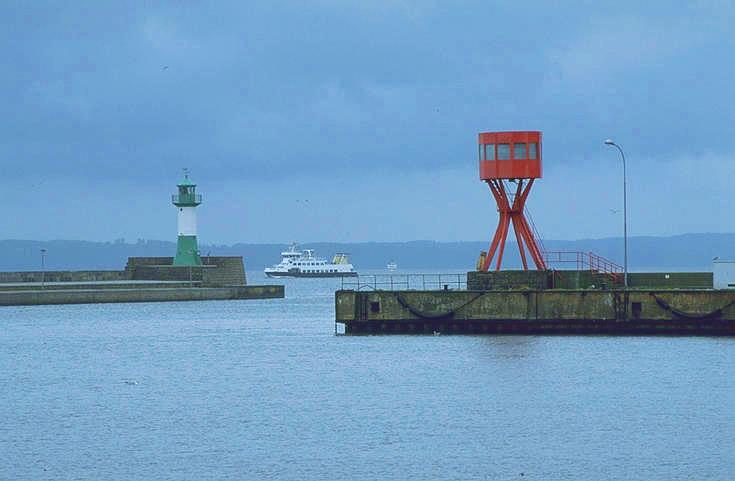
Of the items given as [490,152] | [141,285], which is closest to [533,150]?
[490,152]

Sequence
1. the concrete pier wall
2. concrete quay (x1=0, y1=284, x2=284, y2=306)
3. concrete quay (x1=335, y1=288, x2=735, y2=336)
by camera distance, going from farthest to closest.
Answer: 1. the concrete pier wall
2. concrete quay (x1=0, y1=284, x2=284, y2=306)
3. concrete quay (x1=335, y1=288, x2=735, y2=336)

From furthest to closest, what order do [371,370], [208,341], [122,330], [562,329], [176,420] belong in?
[122,330] → [208,341] → [562,329] → [371,370] → [176,420]

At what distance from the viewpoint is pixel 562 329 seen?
192ft

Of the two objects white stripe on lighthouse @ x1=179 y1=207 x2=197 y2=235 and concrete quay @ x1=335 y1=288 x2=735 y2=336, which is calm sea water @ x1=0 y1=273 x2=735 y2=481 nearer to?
concrete quay @ x1=335 y1=288 x2=735 y2=336

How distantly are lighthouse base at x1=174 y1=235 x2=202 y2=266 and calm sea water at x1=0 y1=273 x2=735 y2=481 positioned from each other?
49966 mm

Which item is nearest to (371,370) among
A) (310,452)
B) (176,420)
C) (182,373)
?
(182,373)

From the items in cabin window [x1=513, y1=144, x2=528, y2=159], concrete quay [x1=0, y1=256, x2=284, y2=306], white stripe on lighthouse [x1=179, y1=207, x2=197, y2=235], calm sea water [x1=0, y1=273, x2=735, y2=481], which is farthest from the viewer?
white stripe on lighthouse [x1=179, y1=207, x2=197, y2=235]

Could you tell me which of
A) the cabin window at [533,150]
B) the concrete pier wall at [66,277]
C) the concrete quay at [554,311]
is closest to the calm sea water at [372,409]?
the concrete quay at [554,311]

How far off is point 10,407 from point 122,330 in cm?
3689

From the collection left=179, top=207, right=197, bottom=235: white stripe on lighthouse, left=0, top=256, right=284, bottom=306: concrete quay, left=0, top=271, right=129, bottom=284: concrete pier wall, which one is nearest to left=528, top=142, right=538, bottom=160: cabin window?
left=0, top=256, right=284, bottom=306: concrete quay

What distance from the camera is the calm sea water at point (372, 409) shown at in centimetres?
3353

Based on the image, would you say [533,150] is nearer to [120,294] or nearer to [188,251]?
[120,294]

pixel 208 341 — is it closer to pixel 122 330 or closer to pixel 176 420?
pixel 122 330

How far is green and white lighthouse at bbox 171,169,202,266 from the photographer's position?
11875 cm
